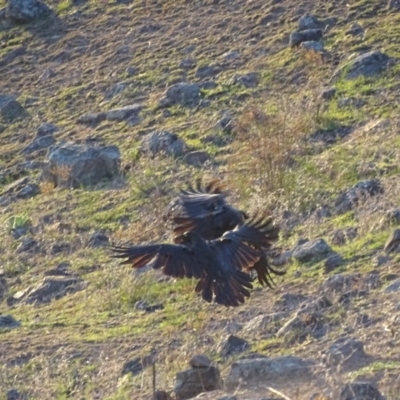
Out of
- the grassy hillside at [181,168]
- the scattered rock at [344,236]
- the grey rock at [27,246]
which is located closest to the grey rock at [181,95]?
the grassy hillside at [181,168]

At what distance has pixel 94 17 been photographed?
15.2 m

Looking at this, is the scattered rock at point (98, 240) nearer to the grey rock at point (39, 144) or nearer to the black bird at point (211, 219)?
the black bird at point (211, 219)

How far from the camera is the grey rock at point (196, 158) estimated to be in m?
11.1

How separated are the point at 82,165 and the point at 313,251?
381 centimetres

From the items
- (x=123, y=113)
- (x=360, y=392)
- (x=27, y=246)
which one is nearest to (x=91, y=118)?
(x=123, y=113)

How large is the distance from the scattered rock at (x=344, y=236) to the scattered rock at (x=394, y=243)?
1.87 feet

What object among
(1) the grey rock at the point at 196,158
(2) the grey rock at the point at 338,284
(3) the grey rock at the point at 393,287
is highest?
(3) the grey rock at the point at 393,287

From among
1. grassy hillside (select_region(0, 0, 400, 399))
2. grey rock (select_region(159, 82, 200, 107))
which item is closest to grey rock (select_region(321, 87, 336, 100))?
grassy hillside (select_region(0, 0, 400, 399))

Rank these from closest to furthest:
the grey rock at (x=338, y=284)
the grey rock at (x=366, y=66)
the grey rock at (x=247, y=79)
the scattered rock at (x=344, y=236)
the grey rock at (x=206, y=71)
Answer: the grey rock at (x=338, y=284), the scattered rock at (x=344, y=236), the grey rock at (x=366, y=66), the grey rock at (x=247, y=79), the grey rock at (x=206, y=71)

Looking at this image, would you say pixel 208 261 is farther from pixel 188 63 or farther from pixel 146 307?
pixel 188 63

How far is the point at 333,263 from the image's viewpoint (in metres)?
7.87

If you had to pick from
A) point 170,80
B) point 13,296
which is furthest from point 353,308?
point 170,80

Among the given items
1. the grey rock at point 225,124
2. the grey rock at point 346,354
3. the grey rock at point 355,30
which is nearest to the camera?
the grey rock at point 346,354

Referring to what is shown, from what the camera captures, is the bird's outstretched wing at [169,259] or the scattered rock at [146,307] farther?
the scattered rock at [146,307]
